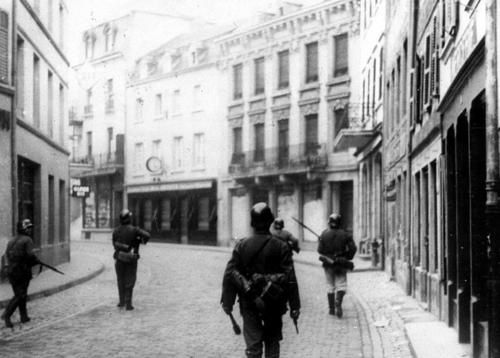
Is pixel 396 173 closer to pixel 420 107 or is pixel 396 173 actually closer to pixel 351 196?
pixel 420 107

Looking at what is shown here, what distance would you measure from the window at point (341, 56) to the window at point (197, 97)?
1109 cm

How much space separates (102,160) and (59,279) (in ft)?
111

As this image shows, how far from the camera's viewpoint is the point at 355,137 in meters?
28.5

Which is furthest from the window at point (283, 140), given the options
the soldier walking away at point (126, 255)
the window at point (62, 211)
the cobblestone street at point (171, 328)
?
the soldier walking away at point (126, 255)

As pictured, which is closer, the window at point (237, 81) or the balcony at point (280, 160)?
the balcony at point (280, 160)

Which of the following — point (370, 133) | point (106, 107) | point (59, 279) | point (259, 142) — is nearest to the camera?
point (59, 279)

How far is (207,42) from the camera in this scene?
154 ft

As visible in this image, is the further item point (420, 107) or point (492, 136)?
point (420, 107)

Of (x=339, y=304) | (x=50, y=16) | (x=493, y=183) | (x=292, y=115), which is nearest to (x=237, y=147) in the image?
(x=292, y=115)

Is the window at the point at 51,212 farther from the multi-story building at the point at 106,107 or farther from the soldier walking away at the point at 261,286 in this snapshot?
the multi-story building at the point at 106,107

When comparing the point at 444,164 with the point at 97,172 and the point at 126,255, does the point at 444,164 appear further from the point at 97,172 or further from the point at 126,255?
the point at 97,172

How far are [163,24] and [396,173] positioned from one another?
35179mm

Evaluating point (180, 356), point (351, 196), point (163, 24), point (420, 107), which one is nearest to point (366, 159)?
point (351, 196)

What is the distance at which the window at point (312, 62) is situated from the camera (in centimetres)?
3819
